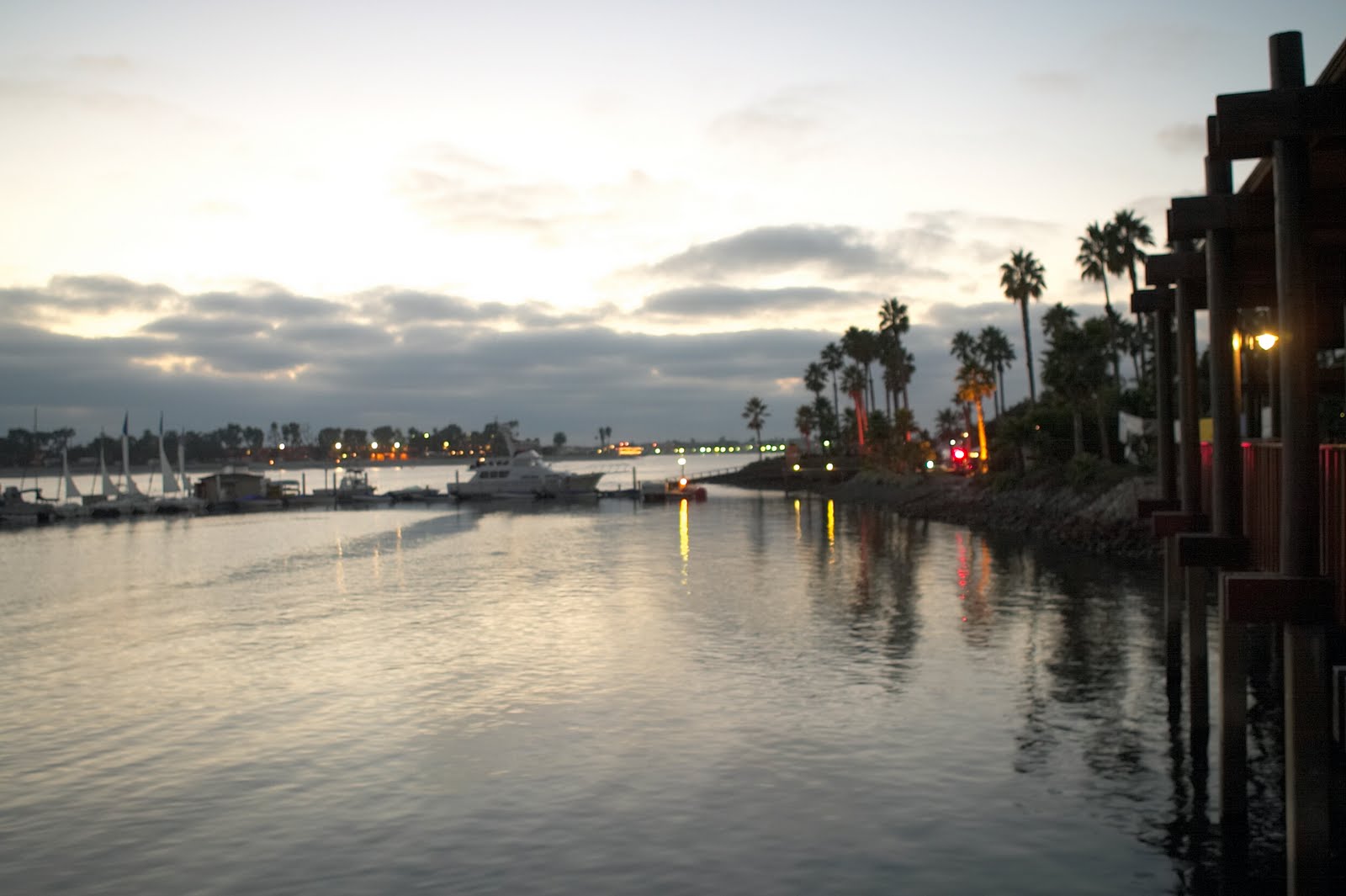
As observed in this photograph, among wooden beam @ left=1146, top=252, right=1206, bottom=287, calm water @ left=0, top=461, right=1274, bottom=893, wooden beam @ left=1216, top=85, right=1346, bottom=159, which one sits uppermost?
wooden beam @ left=1216, top=85, right=1346, bottom=159

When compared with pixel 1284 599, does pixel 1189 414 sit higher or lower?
higher

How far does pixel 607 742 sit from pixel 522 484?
101793 mm

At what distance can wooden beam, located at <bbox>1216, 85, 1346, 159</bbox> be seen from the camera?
9.50 metres

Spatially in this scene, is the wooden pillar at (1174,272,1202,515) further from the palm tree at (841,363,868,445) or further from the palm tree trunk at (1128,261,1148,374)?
the palm tree at (841,363,868,445)

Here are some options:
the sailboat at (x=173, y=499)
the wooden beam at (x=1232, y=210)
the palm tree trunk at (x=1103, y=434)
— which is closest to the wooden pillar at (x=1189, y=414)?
the wooden beam at (x=1232, y=210)

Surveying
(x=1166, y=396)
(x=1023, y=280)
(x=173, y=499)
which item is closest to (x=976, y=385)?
(x=1023, y=280)

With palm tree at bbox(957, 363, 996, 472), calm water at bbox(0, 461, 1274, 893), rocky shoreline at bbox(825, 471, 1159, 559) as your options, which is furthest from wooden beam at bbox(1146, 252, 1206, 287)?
palm tree at bbox(957, 363, 996, 472)

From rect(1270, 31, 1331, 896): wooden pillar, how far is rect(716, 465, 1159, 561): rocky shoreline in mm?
36274

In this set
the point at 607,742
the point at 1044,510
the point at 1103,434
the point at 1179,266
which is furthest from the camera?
the point at 1044,510

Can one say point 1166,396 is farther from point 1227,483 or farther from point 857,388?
point 857,388

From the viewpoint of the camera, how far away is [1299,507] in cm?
1008

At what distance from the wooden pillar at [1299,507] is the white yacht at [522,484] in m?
108

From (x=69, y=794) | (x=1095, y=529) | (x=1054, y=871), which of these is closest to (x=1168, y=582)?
(x=1054, y=871)

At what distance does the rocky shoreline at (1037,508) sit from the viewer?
47688 mm
